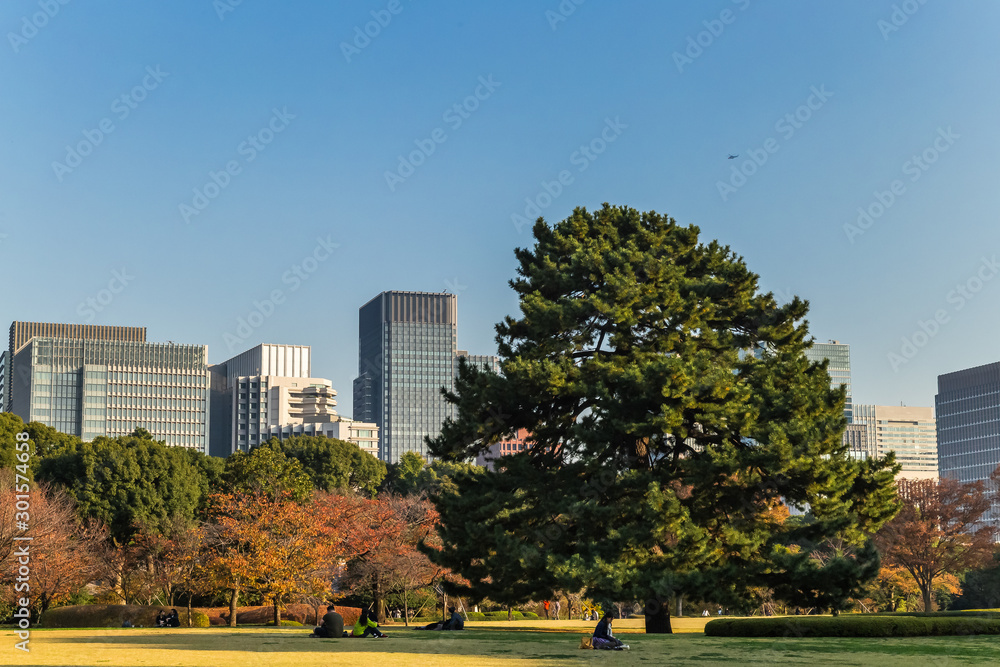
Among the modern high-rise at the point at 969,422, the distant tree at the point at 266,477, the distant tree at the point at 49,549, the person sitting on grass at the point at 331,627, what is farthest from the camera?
the modern high-rise at the point at 969,422

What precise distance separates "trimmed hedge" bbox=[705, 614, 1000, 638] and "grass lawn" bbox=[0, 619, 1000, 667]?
126 cm

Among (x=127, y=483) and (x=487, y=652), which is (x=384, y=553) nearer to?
(x=127, y=483)

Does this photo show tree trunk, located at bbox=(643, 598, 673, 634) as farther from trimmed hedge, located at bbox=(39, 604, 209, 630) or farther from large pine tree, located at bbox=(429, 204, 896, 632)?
trimmed hedge, located at bbox=(39, 604, 209, 630)

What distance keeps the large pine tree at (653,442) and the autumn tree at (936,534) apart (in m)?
25.8

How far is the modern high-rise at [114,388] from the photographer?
174 meters

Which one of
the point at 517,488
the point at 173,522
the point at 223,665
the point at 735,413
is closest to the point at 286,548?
the point at 173,522

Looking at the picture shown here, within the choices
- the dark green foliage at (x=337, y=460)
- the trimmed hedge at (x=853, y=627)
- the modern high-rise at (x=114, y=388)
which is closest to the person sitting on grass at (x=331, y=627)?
the trimmed hedge at (x=853, y=627)

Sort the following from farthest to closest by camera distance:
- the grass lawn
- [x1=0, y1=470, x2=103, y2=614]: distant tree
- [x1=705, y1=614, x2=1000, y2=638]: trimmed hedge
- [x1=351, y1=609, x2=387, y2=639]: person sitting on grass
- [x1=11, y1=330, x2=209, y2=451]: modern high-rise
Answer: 1. [x1=11, y1=330, x2=209, y2=451]: modern high-rise
2. [x1=0, y1=470, x2=103, y2=614]: distant tree
3. [x1=351, y1=609, x2=387, y2=639]: person sitting on grass
4. [x1=705, y1=614, x2=1000, y2=638]: trimmed hedge
5. the grass lawn

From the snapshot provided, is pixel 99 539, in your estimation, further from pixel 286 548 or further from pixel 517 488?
pixel 517 488

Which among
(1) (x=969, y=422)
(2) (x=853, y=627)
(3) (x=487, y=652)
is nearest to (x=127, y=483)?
(3) (x=487, y=652)

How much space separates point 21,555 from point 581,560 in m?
21.8

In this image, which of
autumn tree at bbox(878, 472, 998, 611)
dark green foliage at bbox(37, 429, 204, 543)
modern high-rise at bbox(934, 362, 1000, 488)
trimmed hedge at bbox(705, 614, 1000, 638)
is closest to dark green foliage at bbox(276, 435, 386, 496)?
dark green foliage at bbox(37, 429, 204, 543)

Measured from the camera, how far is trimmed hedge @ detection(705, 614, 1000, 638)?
25.2 metres

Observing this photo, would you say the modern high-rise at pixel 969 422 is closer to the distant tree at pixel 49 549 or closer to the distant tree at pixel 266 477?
the distant tree at pixel 266 477
